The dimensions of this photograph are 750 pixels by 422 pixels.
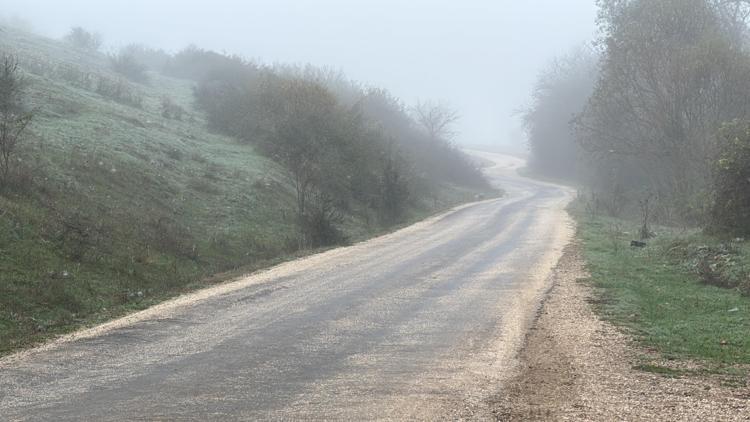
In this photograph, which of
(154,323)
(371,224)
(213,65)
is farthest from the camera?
(213,65)

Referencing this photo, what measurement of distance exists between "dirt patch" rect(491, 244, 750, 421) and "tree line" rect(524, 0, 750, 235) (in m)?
10.5

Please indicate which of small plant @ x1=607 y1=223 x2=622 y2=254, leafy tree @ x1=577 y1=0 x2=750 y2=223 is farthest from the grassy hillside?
leafy tree @ x1=577 y1=0 x2=750 y2=223

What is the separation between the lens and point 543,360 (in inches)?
280

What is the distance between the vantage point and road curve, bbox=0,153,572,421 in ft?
18.6

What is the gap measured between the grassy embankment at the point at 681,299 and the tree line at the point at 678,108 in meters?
2.22

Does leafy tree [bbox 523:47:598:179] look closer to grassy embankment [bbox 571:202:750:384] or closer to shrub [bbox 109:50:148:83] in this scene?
shrub [bbox 109:50:148:83]

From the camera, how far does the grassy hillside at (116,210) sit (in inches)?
412

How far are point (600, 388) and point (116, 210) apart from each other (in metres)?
13.5

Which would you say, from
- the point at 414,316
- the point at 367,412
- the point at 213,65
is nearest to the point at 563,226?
the point at 414,316

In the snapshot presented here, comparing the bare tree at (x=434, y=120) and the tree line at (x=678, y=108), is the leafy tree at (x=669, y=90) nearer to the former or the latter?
the tree line at (x=678, y=108)

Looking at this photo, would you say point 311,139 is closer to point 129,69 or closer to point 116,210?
point 116,210

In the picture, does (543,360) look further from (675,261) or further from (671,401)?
(675,261)

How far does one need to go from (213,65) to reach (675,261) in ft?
145

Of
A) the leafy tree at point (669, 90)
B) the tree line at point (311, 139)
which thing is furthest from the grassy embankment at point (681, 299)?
the tree line at point (311, 139)
